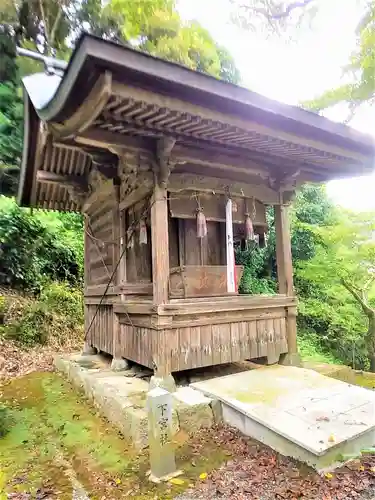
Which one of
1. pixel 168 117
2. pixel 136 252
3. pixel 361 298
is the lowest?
pixel 361 298

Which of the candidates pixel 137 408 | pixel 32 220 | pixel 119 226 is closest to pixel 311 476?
pixel 137 408

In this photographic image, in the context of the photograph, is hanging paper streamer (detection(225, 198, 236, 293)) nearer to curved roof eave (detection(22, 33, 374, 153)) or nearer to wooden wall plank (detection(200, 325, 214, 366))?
wooden wall plank (detection(200, 325, 214, 366))

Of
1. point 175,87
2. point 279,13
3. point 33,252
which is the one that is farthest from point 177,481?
point 279,13

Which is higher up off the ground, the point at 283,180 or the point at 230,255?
the point at 283,180

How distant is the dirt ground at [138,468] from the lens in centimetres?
295

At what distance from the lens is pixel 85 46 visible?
9.67 ft

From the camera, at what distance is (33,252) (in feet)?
36.3

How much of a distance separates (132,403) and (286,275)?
138 inches

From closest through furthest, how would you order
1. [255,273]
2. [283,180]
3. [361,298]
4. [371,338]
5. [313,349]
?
1. [283,180]
2. [371,338]
3. [361,298]
4. [313,349]
5. [255,273]

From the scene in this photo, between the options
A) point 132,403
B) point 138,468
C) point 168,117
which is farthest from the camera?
point 132,403

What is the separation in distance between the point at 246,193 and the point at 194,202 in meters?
0.98

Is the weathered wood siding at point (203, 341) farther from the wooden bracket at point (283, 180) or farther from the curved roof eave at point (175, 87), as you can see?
the curved roof eave at point (175, 87)

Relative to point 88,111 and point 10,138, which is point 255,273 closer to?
point 10,138

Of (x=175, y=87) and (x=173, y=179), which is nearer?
(x=175, y=87)
